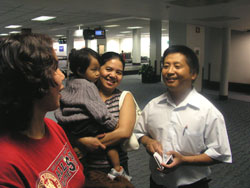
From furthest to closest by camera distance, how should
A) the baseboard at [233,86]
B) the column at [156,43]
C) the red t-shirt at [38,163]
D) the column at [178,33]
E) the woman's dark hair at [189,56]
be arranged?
the column at [156,43] < the baseboard at [233,86] < the column at [178,33] < the woman's dark hair at [189,56] < the red t-shirt at [38,163]

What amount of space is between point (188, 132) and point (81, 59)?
86cm

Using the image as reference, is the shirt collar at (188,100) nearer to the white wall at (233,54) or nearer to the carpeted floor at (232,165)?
the carpeted floor at (232,165)

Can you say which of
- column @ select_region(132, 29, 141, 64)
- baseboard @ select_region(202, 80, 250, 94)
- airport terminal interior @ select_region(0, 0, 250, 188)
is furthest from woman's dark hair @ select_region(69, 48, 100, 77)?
column @ select_region(132, 29, 141, 64)

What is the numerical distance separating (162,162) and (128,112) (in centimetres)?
40

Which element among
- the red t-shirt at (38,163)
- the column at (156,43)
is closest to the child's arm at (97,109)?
the red t-shirt at (38,163)

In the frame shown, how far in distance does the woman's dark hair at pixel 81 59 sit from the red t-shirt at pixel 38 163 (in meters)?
0.65

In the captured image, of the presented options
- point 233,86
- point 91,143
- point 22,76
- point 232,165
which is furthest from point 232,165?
point 233,86

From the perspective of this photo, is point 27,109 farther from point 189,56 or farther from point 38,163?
point 189,56

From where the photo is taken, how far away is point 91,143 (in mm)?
1447

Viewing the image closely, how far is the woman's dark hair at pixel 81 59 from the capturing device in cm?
164

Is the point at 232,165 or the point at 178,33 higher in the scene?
the point at 178,33

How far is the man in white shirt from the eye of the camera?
4.43ft

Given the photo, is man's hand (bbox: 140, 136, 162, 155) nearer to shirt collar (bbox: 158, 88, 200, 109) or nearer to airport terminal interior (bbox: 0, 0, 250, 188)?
shirt collar (bbox: 158, 88, 200, 109)

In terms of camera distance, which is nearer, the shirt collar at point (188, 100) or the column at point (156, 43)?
the shirt collar at point (188, 100)
